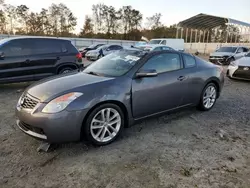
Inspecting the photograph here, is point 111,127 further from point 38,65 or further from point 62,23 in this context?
point 62,23

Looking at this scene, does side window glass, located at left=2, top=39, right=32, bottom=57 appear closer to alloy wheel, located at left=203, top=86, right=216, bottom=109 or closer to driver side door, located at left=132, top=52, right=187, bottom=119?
driver side door, located at left=132, top=52, right=187, bottom=119

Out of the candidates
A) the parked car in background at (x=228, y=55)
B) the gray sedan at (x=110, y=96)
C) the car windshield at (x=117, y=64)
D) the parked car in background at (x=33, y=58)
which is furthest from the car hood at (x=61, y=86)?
the parked car in background at (x=228, y=55)

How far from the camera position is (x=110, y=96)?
3.17 metres

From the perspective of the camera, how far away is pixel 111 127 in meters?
3.35

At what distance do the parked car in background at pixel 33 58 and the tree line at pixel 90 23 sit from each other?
31580 millimetres

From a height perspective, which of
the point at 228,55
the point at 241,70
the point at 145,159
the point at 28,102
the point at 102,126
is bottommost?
the point at 145,159

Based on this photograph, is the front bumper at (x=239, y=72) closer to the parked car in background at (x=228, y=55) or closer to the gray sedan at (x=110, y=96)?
the gray sedan at (x=110, y=96)

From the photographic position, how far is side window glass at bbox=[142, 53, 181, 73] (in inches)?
150

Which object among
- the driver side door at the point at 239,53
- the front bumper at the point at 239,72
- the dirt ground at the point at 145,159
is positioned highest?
the driver side door at the point at 239,53

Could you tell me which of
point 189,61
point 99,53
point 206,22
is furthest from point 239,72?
point 206,22

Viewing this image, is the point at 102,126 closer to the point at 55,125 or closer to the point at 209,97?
the point at 55,125

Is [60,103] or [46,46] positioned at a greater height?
[46,46]

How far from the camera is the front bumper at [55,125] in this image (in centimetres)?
283

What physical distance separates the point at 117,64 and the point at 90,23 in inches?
1768
